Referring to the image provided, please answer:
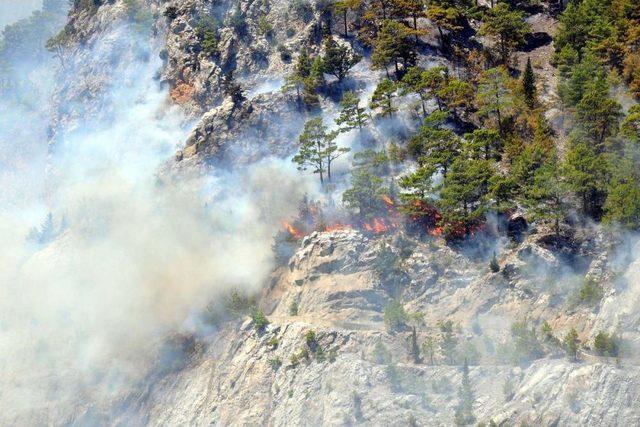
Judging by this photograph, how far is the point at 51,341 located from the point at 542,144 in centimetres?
5584

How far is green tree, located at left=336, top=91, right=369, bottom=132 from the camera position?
8031 cm

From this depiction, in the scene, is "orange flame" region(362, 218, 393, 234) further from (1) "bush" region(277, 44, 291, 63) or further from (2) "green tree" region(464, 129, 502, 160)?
(1) "bush" region(277, 44, 291, 63)

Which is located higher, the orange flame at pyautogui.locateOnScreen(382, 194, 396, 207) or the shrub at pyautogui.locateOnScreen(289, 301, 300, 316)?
the orange flame at pyautogui.locateOnScreen(382, 194, 396, 207)

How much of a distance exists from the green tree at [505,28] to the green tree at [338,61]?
16.5 m

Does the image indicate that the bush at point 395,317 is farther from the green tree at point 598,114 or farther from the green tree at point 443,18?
the green tree at point 443,18

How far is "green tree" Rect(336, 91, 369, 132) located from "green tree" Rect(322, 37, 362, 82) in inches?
271

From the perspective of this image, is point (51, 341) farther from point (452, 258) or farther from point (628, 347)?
point (628, 347)

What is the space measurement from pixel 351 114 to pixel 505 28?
78.2ft

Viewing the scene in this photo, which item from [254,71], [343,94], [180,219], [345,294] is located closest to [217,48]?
[254,71]

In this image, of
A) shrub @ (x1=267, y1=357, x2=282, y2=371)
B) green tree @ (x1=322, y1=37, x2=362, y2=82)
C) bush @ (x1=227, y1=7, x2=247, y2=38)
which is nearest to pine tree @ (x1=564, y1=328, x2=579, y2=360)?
shrub @ (x1=267, y1=357, x2=282, y2=371)

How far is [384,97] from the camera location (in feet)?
267

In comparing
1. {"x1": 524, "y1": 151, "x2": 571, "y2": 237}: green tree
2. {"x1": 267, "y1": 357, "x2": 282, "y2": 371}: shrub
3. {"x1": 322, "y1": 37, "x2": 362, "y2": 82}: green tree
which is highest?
{"x1": 322, "y1": 37, "x2": 362, "y2": 82}: green tree

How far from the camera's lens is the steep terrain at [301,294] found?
57344mm

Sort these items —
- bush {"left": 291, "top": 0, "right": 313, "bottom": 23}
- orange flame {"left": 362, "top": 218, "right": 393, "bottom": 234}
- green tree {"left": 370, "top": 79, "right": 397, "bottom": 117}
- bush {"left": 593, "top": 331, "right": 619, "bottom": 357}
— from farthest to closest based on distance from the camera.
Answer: bush {"left": 291, "top": 0, "right": 313, "bottom": 23} → green tree {"left": 370, "top": 79, "right": 397, "bottom": 117} → orange flame {"left": 362, "top": 218, "right": 393, "bottom": 234} → bush {"left": 593, "top": 331, "right": 619, "bottom": 357}
